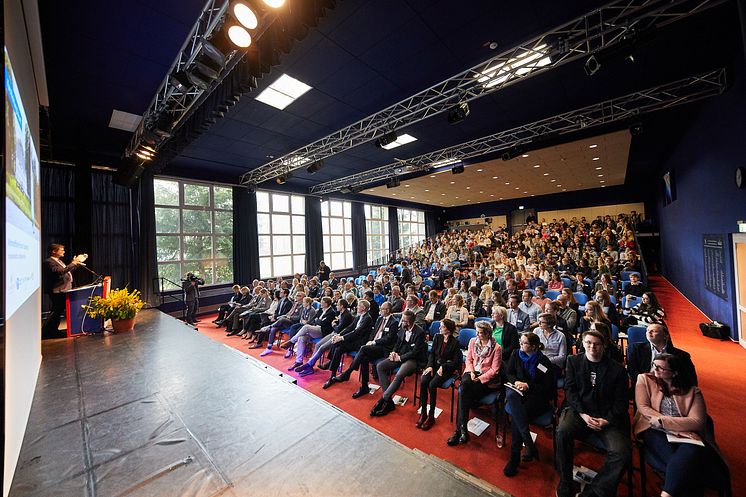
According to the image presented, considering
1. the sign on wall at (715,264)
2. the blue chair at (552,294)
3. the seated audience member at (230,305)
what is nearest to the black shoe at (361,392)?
the blue chair at (552,294)

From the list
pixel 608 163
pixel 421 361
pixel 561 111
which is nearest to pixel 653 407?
pixel 421 361

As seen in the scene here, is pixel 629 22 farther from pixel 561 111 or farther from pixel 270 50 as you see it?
pixel 270 50

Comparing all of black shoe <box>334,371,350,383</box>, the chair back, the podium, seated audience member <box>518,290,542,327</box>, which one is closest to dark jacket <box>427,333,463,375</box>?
the chair back

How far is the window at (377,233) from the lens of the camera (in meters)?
16.0

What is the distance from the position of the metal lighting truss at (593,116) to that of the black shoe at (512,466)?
610 centimetres

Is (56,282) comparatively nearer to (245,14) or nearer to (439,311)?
(245,14)

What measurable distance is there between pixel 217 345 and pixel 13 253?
2.72m

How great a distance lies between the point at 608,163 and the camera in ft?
31.3

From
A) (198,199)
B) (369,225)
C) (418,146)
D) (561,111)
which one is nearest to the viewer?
(561,111)

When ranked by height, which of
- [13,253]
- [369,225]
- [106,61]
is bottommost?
[13,253]

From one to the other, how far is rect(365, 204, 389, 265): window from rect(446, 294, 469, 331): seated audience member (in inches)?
417

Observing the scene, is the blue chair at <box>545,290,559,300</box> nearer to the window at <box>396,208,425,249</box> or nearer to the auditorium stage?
the auditorium stage

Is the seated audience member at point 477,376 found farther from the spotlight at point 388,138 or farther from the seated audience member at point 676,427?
the spotlight at point 388,138

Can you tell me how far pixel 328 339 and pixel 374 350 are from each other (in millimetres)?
1175
